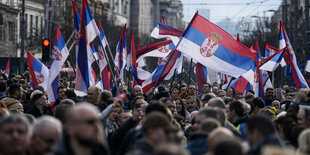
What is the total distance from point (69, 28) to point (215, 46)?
3485 cm

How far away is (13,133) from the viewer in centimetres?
621

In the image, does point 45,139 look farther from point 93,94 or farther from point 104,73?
point 104,73

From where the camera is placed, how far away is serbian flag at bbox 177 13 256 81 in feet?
48.7

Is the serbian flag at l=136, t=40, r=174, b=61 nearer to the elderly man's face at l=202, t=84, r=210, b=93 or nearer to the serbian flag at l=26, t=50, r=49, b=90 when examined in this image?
the elderly man's face at l=202, t=84, r=210, b=93

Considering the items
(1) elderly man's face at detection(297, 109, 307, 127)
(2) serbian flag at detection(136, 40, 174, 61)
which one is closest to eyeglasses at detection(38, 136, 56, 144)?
(1) elderly man's face at detection(297, 109, 307, 127)

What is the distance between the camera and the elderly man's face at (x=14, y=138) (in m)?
6.16

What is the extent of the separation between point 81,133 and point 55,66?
10305 mm

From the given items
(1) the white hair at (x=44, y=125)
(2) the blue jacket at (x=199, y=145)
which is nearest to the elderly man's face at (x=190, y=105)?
(2) the blue jacket at (x=199, y=145)

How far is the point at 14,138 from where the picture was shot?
6.17 m

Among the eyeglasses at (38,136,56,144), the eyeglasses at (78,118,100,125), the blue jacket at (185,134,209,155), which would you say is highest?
the eyeglasses at (78,118,100,125)

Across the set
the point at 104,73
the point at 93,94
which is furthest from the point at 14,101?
the point at 104,73

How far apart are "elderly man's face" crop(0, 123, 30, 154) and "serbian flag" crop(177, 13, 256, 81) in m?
8.83

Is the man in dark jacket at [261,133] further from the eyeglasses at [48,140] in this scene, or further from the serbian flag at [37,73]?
the serbian flag at [37,73]

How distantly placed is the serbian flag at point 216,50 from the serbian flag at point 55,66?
2729 mm
